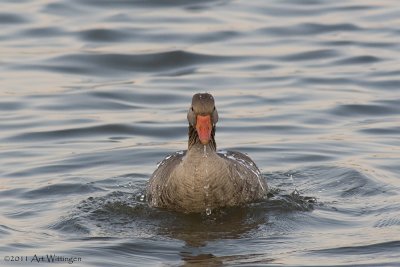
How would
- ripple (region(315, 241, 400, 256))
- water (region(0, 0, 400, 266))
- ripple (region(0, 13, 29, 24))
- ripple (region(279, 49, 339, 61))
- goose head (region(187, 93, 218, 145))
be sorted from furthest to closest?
ripple (region(0, 13, 29, 24)), ripple (region(279, 49, 339, 61)), goose head (region(187, 93, 218, 145)), water (region(0, 0, 400, 266)), ripple (region(315, 241, 400, 256))

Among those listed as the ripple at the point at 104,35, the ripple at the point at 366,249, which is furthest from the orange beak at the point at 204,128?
the ripple at the point at 104,35

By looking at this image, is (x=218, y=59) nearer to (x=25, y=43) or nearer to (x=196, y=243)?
(x=25, y=43)

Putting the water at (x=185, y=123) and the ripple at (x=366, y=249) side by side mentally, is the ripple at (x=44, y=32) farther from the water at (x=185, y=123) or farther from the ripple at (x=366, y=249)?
the ripple at (x=366, y=249)

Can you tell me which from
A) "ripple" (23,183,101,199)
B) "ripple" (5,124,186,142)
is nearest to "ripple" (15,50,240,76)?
"ripple" (5,124,186,142)

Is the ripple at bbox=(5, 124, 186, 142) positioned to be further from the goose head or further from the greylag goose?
the goose head

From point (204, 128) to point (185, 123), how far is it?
589cm

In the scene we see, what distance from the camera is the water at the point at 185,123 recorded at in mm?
13016

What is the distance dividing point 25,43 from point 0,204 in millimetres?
10731

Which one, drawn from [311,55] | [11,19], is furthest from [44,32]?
[311,55]

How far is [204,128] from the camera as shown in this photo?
13.6 m

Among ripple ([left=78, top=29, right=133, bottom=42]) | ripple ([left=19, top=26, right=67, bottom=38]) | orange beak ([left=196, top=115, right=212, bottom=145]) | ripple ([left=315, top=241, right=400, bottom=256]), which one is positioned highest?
ripple ([left=19, top=26, right=67, bottom=38])

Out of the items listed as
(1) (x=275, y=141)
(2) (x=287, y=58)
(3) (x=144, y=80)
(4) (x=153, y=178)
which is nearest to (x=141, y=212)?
(4) (x=153, y=178)

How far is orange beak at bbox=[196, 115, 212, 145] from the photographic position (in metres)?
13.5

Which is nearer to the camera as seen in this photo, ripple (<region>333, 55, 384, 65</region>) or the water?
the water
